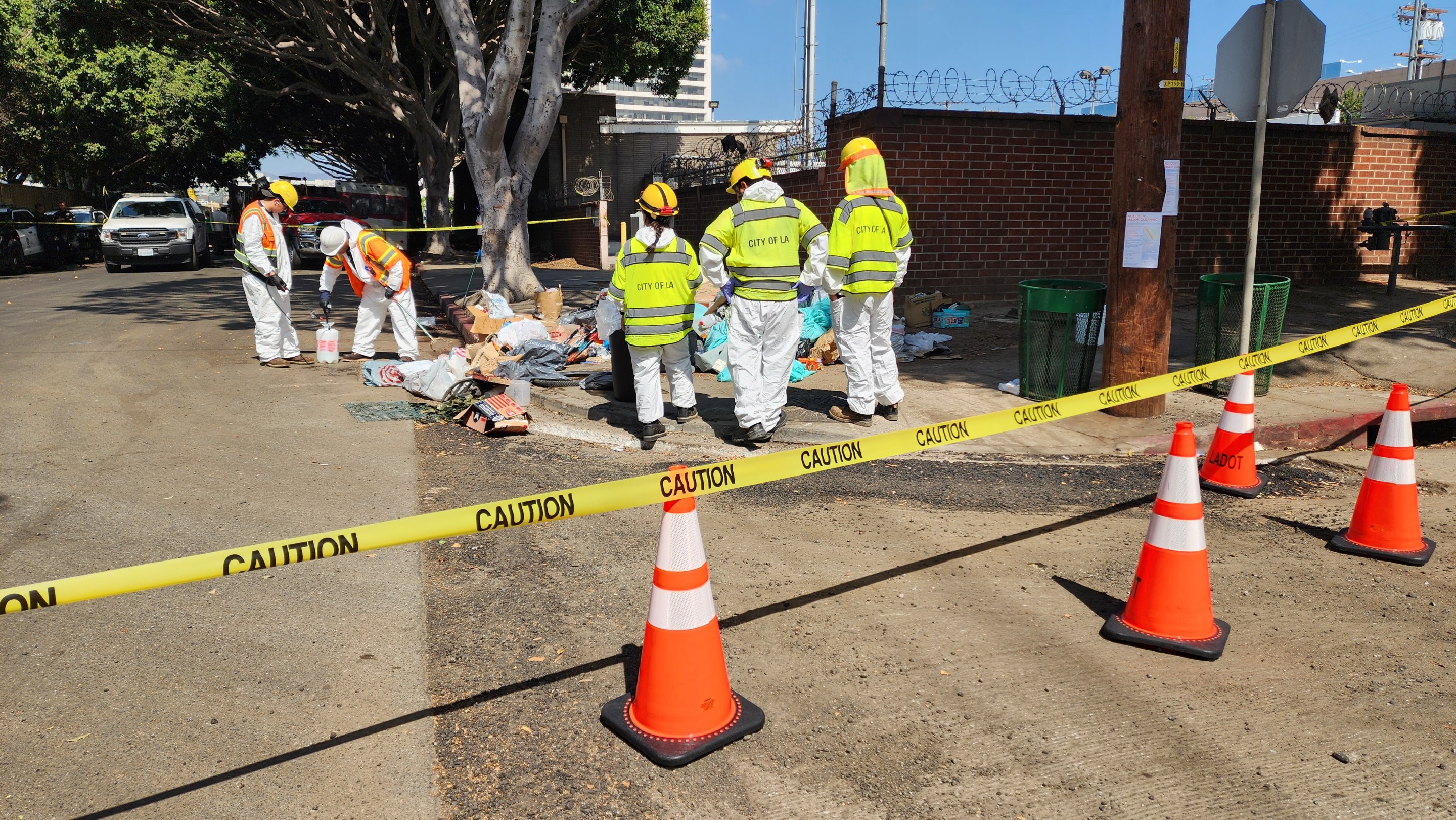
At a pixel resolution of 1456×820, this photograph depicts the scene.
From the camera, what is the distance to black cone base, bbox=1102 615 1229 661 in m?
3.83

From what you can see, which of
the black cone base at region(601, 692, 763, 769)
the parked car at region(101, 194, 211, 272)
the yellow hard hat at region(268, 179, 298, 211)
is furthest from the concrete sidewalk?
the parked car at region(101, 194, 211, 272)

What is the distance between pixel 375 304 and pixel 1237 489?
8.28 m

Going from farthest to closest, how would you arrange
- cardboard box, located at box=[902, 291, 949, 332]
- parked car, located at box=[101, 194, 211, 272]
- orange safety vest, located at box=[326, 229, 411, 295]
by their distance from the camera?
parked car, located at box=[101, 194, 211, 272], cardboard box, located at box=[902, 291, 949, 332], orange safety vest, located at box=[326, 229, 411, 295]

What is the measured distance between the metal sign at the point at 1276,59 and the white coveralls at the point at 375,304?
7753 millimetres

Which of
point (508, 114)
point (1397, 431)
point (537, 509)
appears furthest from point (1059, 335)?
point (508, 114)

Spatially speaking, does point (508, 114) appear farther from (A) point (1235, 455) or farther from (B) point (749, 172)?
(A) point (1235, 455)

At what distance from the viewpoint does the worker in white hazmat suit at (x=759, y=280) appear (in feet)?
22.4

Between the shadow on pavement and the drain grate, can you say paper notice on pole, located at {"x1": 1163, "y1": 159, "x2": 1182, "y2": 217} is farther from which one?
the drain grate

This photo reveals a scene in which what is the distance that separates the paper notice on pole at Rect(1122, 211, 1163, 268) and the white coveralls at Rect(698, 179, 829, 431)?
8.75 feet

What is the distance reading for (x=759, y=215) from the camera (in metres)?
6.82

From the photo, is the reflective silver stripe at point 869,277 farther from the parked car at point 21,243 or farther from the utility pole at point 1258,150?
the parked car at point 21,243

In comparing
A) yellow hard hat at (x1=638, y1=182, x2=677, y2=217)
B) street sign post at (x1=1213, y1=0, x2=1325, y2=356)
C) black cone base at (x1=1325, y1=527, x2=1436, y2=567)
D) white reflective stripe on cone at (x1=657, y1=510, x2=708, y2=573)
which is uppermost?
street sign post at (x1=1213, y1=0, x2=1325, y2=356)

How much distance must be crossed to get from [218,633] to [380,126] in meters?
36.9

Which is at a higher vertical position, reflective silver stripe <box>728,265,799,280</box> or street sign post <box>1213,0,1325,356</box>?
street sign post <box>1213,0,1325,356</box>
